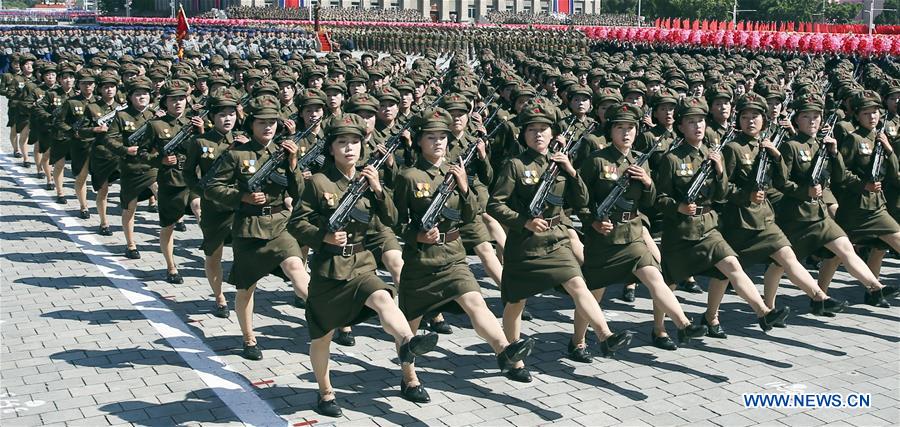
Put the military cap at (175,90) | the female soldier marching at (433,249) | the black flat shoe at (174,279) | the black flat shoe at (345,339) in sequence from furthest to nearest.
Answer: the military cap at (175,90) < the black flat shoe at (174,279) < the black flat shoe at (345,339) < the female soldier marching at (433,249)

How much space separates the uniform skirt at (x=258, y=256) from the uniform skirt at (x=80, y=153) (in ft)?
22.4

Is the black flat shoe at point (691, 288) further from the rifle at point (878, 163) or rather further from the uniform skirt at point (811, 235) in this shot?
the rifle at point (878, 163)

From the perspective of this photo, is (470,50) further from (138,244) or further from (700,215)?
(700,215)

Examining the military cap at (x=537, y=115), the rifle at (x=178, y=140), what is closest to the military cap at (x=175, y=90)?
the rifle at (x=178, y=140)

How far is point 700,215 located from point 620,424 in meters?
2.39

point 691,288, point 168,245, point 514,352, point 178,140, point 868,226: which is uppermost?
point 178,140

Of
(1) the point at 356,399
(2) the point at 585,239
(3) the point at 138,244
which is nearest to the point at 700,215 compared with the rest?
(2) the point at 585,239

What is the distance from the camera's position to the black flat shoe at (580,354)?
356 inches

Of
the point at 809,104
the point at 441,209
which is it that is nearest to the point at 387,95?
the point at 441,209

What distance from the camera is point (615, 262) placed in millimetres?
8727

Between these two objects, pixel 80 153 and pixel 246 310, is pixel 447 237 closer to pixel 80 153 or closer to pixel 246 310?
pixel 246 310

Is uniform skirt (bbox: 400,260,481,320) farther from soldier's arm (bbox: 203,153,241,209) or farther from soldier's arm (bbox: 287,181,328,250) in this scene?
soldier's arm (bbox: 203,153,241,209)

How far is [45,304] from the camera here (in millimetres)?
11008

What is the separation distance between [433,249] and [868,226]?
4949 millimetres
